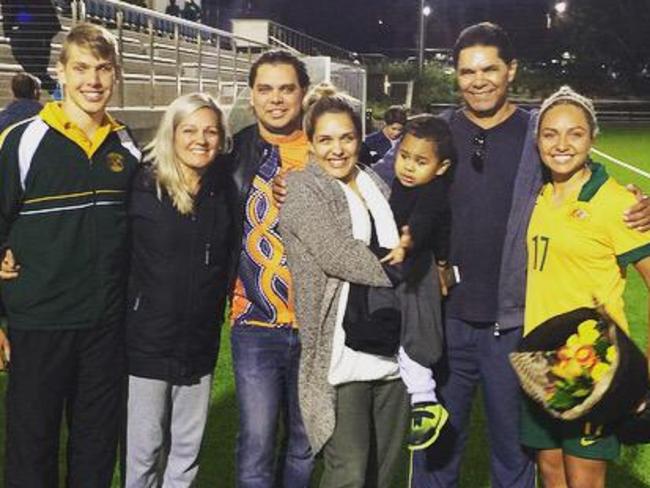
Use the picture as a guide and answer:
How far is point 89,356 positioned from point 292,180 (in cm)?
105

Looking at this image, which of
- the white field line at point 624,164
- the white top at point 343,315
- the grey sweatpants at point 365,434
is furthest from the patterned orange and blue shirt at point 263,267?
the white field line at point 624,164

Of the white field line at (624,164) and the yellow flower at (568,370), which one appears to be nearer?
the yellow flower at (568,370)

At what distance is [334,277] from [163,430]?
0.93m

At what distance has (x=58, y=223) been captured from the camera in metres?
3.28

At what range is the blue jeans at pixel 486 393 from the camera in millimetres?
3514

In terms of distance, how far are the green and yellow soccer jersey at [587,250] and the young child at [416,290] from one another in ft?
1.28

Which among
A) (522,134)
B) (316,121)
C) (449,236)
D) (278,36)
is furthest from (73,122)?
(278,36)

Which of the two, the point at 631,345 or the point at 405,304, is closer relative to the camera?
→ the point at 631,345

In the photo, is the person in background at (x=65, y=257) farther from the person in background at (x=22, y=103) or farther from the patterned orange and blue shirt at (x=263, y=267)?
the person in background at (x=22, y=103)

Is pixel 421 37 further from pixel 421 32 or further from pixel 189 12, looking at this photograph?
pixel 189 12

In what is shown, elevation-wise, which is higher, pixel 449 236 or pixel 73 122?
pixel 73 122

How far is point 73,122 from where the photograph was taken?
3.36 metres

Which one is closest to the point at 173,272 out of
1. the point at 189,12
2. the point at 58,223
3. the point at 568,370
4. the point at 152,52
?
the point at 58,223

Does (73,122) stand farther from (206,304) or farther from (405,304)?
(405,304)
